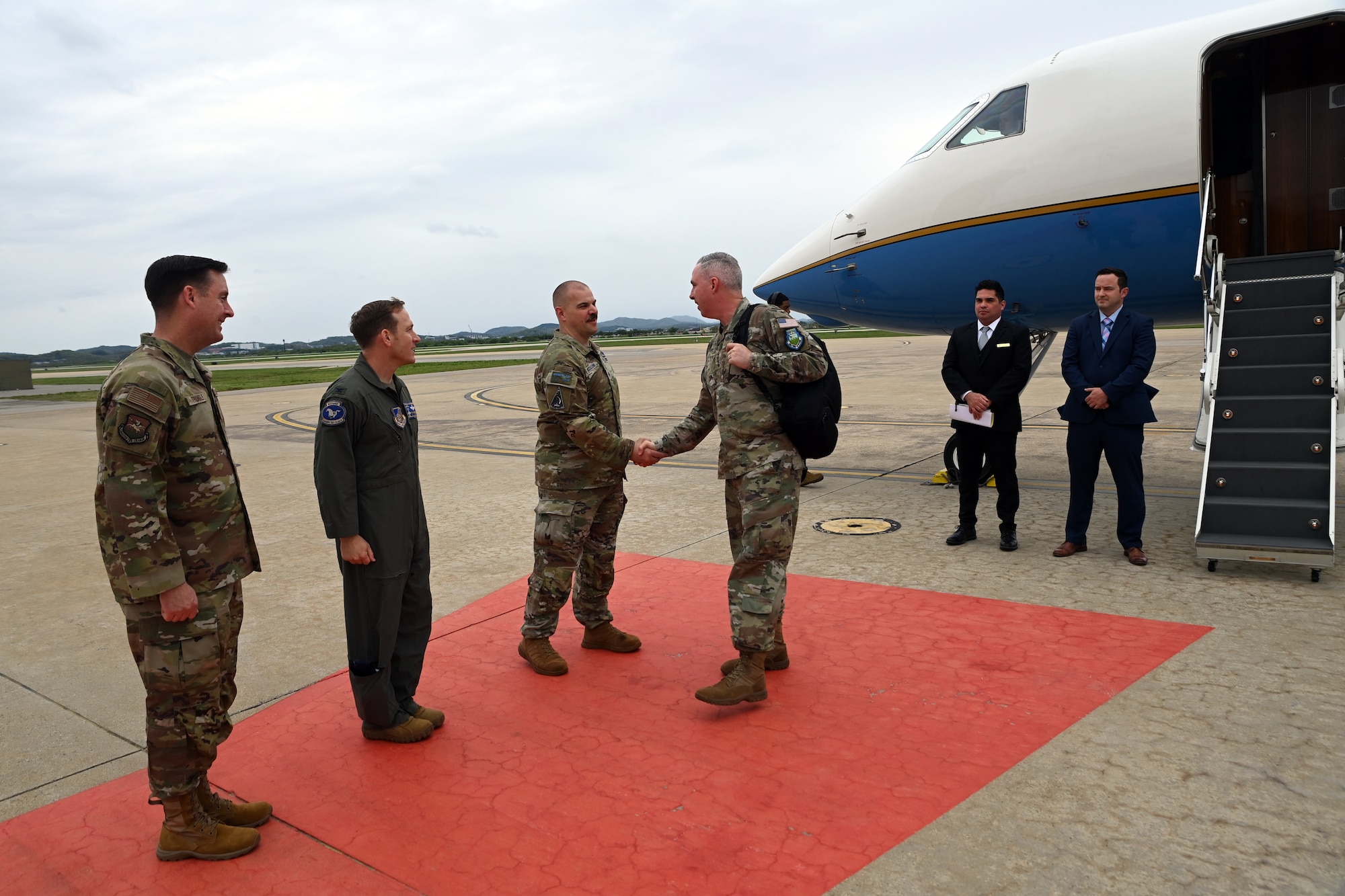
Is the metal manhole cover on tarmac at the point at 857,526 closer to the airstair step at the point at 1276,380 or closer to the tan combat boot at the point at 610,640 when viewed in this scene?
the airstair step at the point at 1276,380

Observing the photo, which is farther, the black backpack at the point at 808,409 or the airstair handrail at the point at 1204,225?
the airstair handrail at the point at 1204,225

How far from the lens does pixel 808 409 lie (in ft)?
13.6

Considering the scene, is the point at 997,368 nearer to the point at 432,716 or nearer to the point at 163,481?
the point at 432,716

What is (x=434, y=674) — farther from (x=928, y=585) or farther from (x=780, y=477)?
(x=928, y=585)

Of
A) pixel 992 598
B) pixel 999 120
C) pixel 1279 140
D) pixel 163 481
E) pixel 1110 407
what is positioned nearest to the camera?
pixel 163 481

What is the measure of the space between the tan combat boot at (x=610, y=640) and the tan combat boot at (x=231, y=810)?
2.01 metres

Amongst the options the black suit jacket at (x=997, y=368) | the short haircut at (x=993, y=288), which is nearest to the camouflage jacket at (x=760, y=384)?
the black suit jacket at (x=997, y=368)

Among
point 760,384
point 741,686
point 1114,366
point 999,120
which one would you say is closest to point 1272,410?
point 1114,366

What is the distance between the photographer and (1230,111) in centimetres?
855

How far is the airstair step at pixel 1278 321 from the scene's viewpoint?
6.75 meters

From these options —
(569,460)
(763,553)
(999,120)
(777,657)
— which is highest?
(999,120)

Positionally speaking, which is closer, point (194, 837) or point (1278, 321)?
point (194, 837)

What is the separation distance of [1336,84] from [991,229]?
324 cm

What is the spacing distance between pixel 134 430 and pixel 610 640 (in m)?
2.76
